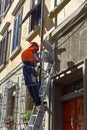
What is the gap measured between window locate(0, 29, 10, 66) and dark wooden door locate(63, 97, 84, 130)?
236 inches

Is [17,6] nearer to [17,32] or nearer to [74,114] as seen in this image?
[17,32]

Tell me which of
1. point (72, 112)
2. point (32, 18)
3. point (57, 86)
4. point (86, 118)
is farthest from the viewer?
point (32, 18)

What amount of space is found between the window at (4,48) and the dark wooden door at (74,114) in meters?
5.99

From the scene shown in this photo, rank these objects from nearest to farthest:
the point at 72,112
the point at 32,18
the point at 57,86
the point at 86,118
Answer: the point at 86,118
the point at 72,112
the point at 57,86
the point at 32,18

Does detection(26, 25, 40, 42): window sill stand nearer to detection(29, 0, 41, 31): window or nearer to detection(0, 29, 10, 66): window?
detection(29, 0, 41, 31): window

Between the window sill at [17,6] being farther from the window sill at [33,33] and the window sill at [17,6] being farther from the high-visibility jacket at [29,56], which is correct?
the high-visibility jacket at [29,56]

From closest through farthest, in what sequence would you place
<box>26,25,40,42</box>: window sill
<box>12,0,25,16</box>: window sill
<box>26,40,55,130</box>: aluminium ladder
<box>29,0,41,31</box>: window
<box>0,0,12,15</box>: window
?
1. <box>26,40,55,130</box>: aluminium ladder
2. <box>26,25,40,42</box>: window sill
3. <box>29,0,41,31</box>: window
4. <box>12,0,25,16</box>: window sill
5. <box>0,0,12,15</box>: window

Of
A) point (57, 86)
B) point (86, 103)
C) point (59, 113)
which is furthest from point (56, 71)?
point (86, 103)

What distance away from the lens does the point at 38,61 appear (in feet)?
24.7

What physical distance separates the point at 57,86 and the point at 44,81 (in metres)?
0.47

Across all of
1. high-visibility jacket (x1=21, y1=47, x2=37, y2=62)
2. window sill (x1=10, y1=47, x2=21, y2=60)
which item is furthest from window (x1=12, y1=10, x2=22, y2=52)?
high-visibility jacket (x1=21, y1=47, x2=37, y2=62)

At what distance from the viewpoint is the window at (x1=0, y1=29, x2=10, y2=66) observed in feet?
41.8

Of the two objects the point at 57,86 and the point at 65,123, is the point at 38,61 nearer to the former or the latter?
the point at 57,86

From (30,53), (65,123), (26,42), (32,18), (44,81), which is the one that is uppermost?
(32,18)
